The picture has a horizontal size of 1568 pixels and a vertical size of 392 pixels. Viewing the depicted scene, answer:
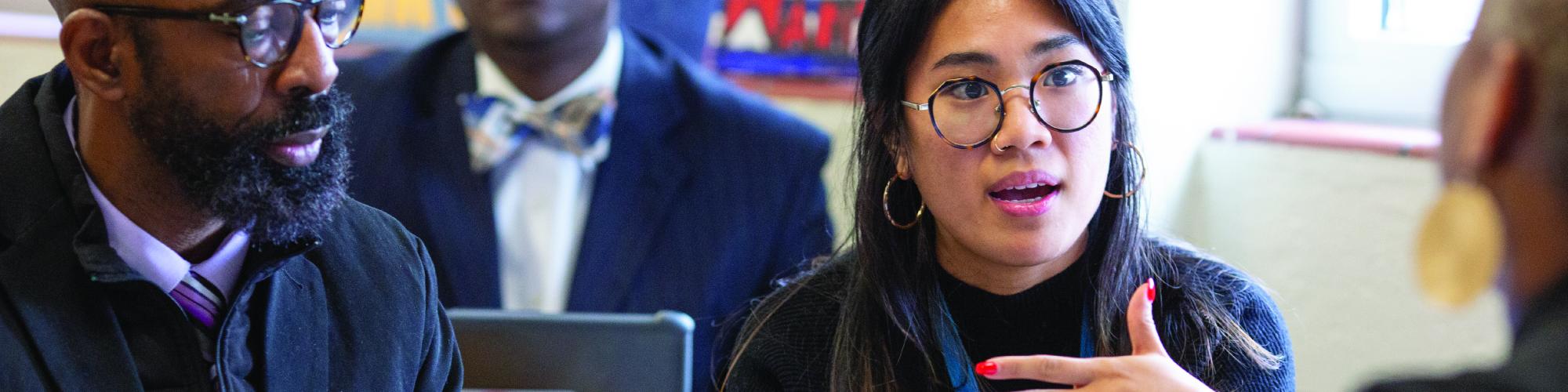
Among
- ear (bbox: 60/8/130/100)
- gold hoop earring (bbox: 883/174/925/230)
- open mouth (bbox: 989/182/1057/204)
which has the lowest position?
gold hoop earring (bbox: 883/174/925/230)

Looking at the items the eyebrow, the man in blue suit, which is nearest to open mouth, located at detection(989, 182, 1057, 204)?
the eyebrow

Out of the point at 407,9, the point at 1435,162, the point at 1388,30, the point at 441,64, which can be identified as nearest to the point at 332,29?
the point at 1435,162

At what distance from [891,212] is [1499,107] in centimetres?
98

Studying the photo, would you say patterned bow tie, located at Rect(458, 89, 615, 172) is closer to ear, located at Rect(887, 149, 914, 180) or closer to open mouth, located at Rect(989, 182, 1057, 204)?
ear, located at Rect(887, 149, 914, 180)

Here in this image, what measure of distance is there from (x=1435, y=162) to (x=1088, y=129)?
2.42ft

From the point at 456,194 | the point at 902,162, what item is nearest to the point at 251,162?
the point at 902,162

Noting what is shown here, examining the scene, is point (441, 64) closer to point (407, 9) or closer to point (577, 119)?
point (577, 119)

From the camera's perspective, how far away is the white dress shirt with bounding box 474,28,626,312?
219cm

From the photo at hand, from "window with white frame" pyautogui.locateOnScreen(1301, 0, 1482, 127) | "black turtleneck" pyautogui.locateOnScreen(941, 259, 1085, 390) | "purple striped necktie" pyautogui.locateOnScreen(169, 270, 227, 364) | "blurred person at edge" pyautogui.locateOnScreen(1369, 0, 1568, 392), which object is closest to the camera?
"blurred person at edge" pyautogui.locateOnScreen(1369, 0, 1568, 392)

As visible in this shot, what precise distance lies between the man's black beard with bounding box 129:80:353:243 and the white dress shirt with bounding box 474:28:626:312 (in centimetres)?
96

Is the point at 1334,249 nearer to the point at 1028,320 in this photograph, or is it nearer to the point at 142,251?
Result: the point at 1028,320

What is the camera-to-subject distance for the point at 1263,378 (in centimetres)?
134

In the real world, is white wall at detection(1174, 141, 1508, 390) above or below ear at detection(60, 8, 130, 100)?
below

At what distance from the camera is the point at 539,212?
220cm
